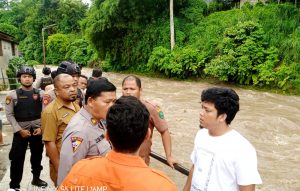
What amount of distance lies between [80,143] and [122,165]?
0.75 meters

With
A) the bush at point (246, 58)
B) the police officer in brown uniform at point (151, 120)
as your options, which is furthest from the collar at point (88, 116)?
the bush at point (246, 58)

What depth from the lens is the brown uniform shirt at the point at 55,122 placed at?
2886 millimetres

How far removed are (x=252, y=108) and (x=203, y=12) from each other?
12.9m

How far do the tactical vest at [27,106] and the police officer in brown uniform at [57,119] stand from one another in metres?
1.17

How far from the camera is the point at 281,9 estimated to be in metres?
19.1

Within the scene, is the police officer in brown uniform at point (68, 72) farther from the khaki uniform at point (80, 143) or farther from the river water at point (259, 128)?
the river water at point (259, 128)

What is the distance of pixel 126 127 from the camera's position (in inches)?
57.4

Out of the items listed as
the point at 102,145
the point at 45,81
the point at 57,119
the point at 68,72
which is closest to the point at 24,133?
the point at 68,72

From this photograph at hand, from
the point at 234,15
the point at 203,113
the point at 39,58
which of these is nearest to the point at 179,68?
the point at 234,15

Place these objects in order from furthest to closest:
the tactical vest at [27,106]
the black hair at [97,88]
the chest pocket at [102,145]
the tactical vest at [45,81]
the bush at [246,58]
Result: the bush at [246,58] < the tactical vest at [45,81] < the tactical vest at [27,106] < the black hair at [97,88] < the chest pocket at [102,145]

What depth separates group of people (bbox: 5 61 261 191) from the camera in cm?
140

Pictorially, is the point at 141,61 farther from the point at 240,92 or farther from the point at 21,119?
the point at 21,119

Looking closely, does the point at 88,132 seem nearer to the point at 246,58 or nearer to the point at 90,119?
the point at 90,119

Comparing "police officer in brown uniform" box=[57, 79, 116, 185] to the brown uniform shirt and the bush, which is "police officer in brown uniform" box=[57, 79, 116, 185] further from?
the bush
